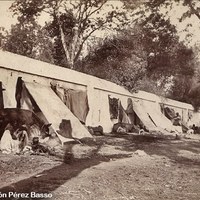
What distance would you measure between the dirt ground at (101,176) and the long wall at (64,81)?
2.91 meters

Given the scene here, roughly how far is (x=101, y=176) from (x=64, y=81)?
21.5ft

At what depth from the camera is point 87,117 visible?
1198cm

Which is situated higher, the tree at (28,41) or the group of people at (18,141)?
the tree at (28,41)

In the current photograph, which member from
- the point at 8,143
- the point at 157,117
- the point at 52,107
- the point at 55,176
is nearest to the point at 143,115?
the point at 157,117

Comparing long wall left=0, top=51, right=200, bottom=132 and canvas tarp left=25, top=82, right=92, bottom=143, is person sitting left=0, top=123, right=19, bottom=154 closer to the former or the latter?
canvas tarp left=25, top=82, right=92, bottom=143

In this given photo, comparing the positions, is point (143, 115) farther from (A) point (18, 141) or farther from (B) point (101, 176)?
(B) point (101, 176)

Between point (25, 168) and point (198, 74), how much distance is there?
27.4 m

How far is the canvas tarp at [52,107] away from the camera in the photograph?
8602 mm

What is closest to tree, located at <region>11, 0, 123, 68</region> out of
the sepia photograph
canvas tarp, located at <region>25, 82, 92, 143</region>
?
the sepia photograph

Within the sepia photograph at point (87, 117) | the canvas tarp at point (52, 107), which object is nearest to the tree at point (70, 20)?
the sepia photograph at point (87, 117)

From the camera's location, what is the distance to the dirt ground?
380 centimetres

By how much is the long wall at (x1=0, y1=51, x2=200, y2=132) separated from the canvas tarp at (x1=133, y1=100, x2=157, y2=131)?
1.52ft

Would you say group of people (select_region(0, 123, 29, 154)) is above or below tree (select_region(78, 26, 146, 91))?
below

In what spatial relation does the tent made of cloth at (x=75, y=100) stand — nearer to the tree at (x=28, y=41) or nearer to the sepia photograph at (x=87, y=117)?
the sepia photograph at (x=87, y=117)
